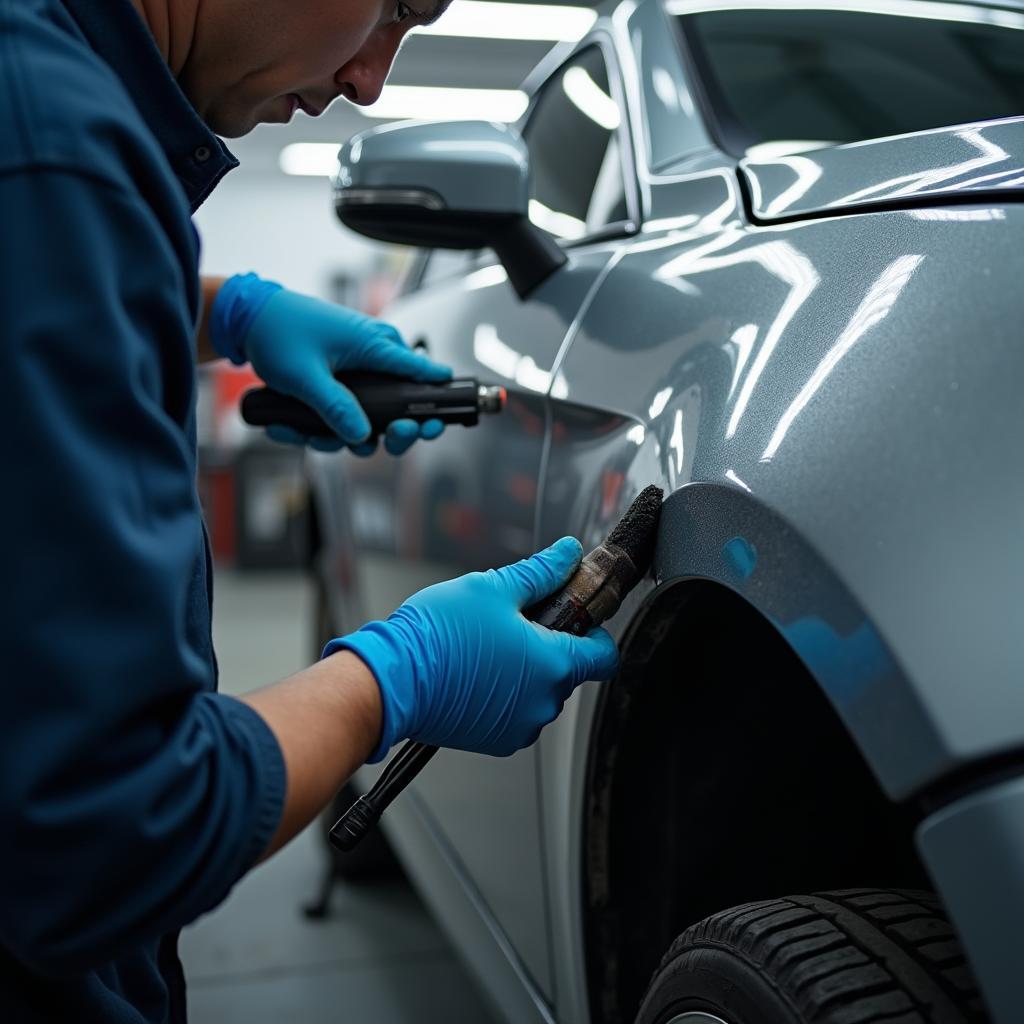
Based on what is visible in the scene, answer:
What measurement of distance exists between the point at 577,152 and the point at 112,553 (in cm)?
110

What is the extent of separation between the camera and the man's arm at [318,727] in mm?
659

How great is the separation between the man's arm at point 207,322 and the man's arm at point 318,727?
0.79 meters

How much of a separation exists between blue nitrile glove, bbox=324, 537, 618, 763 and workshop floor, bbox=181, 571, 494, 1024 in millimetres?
1166

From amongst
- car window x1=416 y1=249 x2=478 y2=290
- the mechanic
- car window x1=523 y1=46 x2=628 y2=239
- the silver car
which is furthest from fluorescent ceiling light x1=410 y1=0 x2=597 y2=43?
the mechanic

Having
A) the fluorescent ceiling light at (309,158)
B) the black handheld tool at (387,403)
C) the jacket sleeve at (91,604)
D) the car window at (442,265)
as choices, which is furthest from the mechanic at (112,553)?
the fluorescent ceiling light at (309,158)

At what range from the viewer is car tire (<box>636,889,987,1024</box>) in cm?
61

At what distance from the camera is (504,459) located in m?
1.17

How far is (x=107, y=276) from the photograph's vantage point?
56 centimetres

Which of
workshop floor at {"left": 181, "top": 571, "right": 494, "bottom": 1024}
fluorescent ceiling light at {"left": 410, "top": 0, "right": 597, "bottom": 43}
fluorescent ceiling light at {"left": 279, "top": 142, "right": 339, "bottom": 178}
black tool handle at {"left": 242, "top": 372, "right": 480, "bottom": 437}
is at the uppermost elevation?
black tool handle at {"left": 242, "top": 372, "right": 480, "bottom": 437}

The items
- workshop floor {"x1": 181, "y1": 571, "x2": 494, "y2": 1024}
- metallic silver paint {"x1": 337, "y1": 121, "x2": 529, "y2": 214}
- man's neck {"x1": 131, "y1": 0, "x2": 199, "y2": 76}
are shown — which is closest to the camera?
man's neck {"x1": 131, "y1": 0, "x2": 199, "y2": 76}

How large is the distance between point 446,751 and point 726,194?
74cm

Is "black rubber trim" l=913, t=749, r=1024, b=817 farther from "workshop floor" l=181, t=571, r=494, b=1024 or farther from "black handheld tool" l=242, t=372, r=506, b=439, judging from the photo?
"workshop floor" l=181, t=571, r=494, b=1024

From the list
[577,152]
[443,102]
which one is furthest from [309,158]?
[577,152]

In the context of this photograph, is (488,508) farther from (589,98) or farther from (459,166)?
(589,98)
